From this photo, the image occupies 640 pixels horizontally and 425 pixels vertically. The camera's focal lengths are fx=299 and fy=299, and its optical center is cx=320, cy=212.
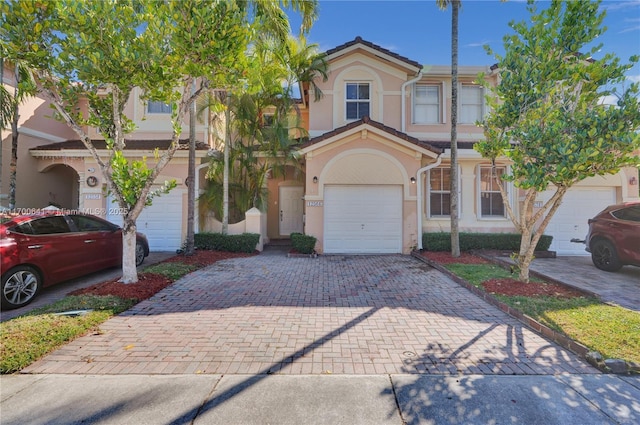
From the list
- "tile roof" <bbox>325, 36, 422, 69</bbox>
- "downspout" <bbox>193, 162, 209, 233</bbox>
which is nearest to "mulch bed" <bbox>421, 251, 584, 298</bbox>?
"tile roof" <bbox>325, 36, 422, 69</bbox>

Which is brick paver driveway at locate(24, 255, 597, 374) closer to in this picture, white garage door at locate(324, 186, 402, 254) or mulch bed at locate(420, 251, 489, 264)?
mulch bed at locate(420, 251, 489, 264)

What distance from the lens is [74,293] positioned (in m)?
6.00

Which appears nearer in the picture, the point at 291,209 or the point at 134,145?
the point at 134,145

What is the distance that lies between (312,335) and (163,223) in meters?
9.53

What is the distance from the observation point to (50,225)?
6.37 meters

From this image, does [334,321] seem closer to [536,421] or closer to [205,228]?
[536,421]

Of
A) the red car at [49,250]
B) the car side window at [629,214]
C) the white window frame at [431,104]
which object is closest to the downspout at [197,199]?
the red car at [49,250]

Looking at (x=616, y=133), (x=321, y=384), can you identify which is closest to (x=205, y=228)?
(x=321, y=384)

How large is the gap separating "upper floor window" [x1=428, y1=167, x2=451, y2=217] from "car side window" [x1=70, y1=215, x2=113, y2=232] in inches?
434

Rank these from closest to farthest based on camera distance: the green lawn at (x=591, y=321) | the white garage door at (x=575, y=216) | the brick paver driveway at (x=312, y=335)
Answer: the brick paver driveway at (x=312, y=335) < the green lawn at (x=591, y=321) < the white garage door at (x=575, y=216)

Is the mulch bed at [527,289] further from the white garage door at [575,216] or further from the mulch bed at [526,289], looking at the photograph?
the white garage door at [575,216]

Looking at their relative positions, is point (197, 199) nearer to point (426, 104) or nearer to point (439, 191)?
point (439, 191)

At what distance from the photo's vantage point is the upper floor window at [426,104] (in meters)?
12.9

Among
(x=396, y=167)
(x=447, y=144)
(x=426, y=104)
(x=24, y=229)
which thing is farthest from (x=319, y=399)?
(x=426, y=104)
